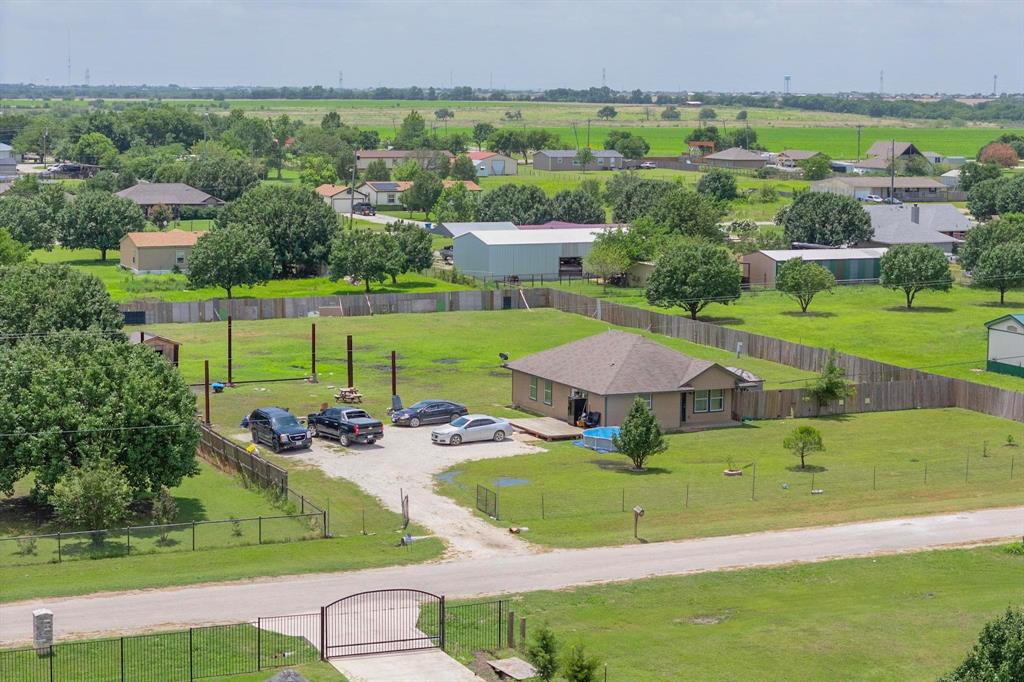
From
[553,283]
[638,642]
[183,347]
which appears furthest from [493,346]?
[638,642]

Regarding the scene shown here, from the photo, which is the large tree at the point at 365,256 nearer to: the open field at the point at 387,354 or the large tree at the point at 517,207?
the open field at the point at 387,354

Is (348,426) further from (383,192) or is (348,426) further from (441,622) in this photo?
(383,192)

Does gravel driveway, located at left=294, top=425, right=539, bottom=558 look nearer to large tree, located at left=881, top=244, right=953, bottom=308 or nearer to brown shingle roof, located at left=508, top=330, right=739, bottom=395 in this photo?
brown shingle roof, located at left=508, top=330, right=739, bottom=395

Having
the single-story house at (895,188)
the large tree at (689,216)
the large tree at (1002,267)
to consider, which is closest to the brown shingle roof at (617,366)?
the large tree at (1002,267)

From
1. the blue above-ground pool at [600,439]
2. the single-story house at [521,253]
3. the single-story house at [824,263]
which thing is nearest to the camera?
the blue above-ground pool at [600,439]

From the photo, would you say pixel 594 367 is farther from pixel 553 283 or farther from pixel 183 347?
pixel 553 283

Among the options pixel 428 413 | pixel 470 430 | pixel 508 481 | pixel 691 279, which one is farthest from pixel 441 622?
pixel 691 279
